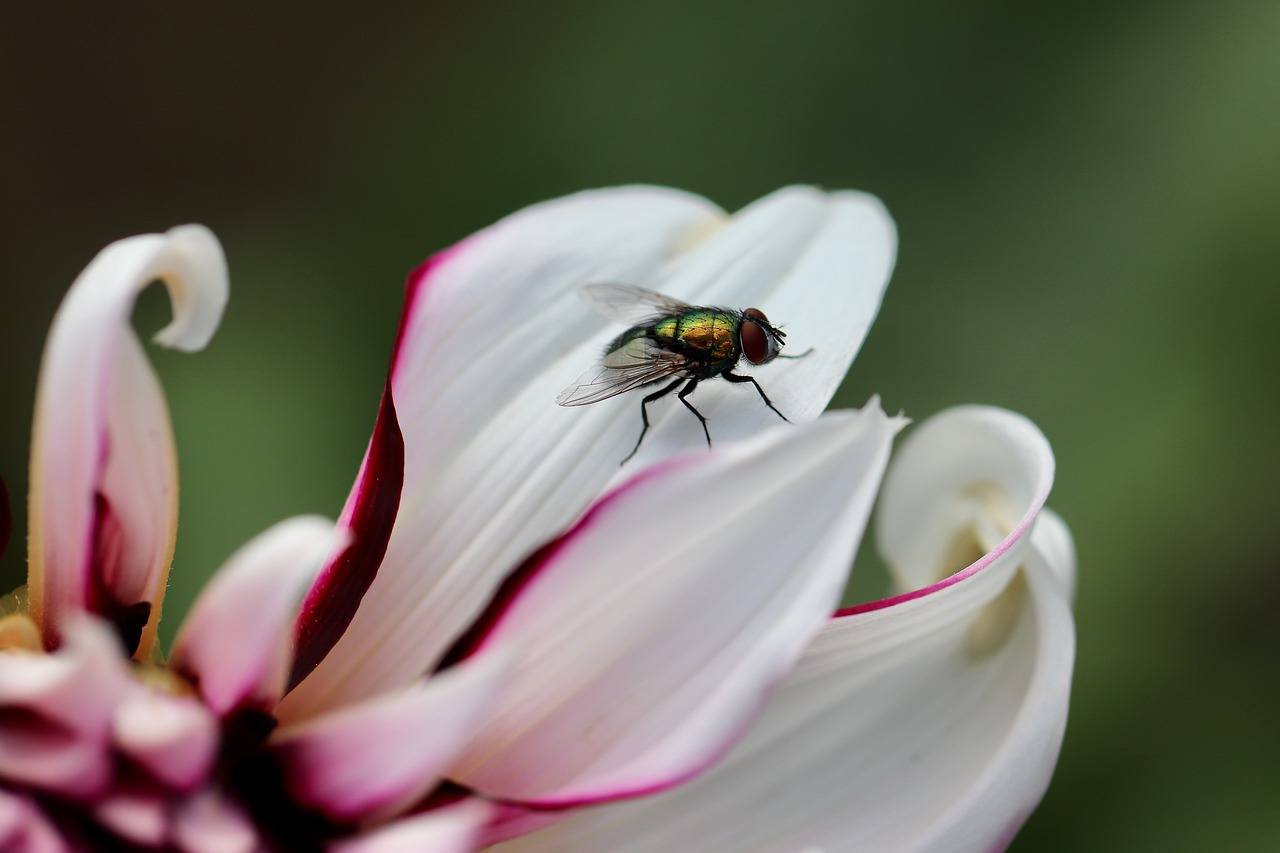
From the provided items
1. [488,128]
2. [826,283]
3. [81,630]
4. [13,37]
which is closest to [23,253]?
[13,37]

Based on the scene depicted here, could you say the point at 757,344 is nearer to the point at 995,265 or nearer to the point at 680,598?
the point at 680,598

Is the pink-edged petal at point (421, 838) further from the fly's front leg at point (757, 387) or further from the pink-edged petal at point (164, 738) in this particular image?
the fly's front leg at point (757, 387)

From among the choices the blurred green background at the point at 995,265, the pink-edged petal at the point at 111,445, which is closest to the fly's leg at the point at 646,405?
the pink-edged petal at the point at 111,445

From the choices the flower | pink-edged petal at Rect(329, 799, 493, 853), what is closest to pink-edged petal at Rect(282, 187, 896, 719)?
the flower

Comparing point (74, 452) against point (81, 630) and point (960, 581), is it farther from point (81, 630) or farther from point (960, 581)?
point (960, 581)

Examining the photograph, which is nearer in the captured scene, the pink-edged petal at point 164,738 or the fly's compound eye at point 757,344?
the pink-edged petal at point 164,738

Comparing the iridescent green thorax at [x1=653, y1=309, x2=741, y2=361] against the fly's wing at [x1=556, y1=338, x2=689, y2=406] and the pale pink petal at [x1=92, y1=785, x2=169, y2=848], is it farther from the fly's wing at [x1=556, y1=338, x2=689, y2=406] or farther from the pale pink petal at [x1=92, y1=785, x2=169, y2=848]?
the pale pink petal at [x1=92, y1=785, x2=169, y2=848]
